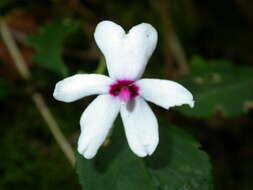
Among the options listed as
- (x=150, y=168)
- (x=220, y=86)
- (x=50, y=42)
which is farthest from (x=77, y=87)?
(x=220, y=86)

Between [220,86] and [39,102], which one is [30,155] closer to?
[39,102]

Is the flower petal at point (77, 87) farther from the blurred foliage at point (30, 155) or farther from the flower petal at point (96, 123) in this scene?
the blurred foliage at point (30, 155)

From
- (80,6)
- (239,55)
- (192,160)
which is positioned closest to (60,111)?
(80,6)

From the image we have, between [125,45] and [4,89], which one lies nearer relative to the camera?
[125,45]

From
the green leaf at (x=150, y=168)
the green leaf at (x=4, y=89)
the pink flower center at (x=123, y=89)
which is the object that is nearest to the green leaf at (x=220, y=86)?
the green leaf at (x=150, y=168)

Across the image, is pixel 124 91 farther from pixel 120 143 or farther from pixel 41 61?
pixel 41 61

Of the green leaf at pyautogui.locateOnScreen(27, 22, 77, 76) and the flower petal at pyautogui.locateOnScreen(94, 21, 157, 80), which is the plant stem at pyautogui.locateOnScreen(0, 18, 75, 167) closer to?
the green leaf at pyautogui.locateOnScreen(27, 22, 77, 76)

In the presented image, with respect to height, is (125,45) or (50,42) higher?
(125,45)
